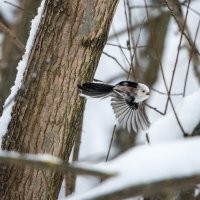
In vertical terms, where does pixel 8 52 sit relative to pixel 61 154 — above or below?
above

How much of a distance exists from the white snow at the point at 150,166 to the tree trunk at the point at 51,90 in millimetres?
901

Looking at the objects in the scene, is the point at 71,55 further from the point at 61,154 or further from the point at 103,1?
the point at 61,154

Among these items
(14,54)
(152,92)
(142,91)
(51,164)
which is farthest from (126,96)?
(152,92)

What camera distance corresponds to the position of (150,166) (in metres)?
0.91

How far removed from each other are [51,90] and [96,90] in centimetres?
16

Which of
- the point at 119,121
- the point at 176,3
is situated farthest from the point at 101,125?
the point at 119,121

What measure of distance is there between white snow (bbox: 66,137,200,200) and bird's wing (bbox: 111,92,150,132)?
3.27 feet

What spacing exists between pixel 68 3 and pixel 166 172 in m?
1.09

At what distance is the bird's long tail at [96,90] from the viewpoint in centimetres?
187

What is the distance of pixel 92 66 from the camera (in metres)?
1.92

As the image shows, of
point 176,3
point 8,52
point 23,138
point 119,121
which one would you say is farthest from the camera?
point 8,52

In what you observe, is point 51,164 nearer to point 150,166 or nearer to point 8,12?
point 150,166

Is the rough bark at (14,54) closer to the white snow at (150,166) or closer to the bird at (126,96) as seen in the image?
the bird at (126,96)

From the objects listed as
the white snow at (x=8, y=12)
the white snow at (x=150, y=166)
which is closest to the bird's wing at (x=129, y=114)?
the white snow at (x=150, y=166)
